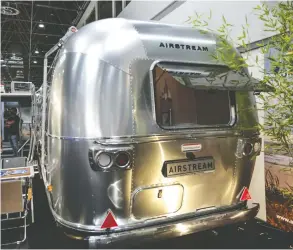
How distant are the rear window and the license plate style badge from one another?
306 millimetres

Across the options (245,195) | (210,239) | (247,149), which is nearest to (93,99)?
(247,149)

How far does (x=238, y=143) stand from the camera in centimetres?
256

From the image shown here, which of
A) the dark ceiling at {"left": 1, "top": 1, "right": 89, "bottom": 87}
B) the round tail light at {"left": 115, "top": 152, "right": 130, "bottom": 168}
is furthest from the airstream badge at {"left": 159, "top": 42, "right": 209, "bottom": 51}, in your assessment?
the dark ceiling at {"left": 1, "top": 1, "right": 89, "bottom": 87}

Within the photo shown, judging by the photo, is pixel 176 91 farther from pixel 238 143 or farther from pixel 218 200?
pixel 218 200

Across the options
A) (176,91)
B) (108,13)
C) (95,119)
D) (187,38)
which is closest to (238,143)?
(176,91)

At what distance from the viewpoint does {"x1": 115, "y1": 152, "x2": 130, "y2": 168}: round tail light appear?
2020 mm

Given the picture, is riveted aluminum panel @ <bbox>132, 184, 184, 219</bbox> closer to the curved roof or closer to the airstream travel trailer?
the airstream travel trailer

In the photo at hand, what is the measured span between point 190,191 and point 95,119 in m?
1.04

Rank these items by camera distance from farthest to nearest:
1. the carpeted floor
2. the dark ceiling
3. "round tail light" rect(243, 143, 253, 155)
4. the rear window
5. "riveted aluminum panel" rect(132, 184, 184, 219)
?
1. the dark ceiling
2. the carpeted floor
3. "round tail light" rect(243, 143, 253, 155)
4. the rear window
5. "riveted aluminum panel" rect(132, 184, 184, 219)

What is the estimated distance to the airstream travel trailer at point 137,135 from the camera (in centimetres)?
203

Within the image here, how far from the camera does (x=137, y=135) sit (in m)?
2.09

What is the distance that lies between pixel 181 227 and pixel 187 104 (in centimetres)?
108

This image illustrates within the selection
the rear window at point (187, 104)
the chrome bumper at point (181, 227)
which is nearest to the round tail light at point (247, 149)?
Answer: the rear window at point (187, 104)

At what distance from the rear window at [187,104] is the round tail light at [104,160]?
1.66 feet
